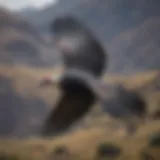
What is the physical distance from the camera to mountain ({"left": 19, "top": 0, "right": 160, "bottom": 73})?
318 centimetres

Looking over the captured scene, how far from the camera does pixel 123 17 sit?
323 centimetres

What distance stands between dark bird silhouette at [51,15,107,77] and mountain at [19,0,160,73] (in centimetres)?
4

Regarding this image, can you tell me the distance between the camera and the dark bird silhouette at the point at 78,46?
316 centimetres

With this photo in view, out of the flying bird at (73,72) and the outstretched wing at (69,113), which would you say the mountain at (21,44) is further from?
the outstretched wing at (69,113)

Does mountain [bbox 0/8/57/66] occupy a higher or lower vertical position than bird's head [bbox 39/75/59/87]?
higher

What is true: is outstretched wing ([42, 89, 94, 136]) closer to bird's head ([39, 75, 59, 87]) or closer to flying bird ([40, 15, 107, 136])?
flying bird ([40, 15, 107, 136])

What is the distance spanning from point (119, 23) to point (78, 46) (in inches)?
12.1

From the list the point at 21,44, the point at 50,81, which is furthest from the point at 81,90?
the point at 21,44

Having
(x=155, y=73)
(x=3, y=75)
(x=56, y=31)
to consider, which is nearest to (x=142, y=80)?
(x=155, y=73)

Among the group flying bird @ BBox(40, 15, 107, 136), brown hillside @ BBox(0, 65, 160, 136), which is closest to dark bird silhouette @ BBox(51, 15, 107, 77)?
flying bird @ BBox(40, 15, 107, 136)

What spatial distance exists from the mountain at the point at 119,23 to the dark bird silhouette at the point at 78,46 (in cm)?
4

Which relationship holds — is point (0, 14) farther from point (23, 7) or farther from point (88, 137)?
point (88, 137)

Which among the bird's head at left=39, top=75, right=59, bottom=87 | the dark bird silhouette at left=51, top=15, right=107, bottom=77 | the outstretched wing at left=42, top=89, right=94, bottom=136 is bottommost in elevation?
the outstretched wing at left=42, top=89, right=94, bottom=136

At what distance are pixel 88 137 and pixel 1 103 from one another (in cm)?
60
